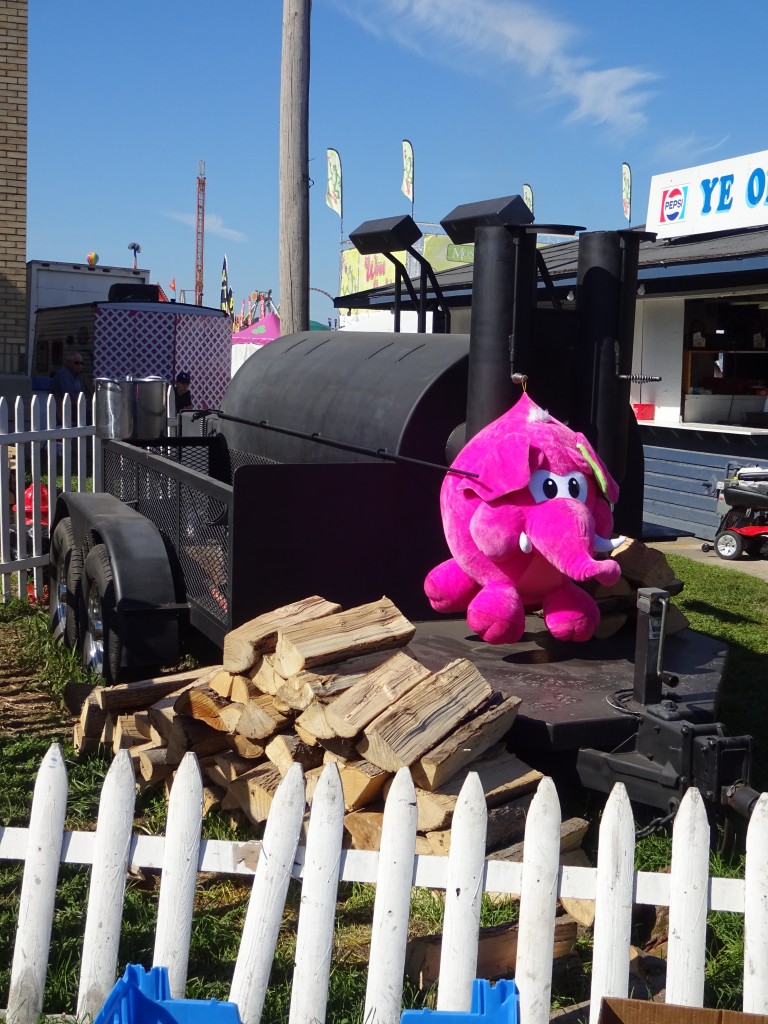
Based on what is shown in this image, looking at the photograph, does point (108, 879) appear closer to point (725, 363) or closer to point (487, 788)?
point (487, 788)

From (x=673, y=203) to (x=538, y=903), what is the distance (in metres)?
12.9

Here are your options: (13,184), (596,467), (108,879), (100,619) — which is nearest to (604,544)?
(596,467)

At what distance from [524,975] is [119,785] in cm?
116

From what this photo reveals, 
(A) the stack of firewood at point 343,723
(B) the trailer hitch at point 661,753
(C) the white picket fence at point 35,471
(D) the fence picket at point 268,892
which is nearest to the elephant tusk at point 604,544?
(A) the stack of firewood at point 343,723

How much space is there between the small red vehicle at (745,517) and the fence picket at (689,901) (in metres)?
8.96

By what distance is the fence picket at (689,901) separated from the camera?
2.80m

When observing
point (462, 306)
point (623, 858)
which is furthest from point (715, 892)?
point (462, 306)

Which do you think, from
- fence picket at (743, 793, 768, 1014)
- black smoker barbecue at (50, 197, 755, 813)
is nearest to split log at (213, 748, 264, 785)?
black smoker barbecue at (50, 197, 755, 813)

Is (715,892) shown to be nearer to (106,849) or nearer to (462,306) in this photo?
(106,849)

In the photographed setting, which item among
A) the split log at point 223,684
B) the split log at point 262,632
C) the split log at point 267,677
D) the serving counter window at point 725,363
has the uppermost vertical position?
the serving counter window at point 725,363

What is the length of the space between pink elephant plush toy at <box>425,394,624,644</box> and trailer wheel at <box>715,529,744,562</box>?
729 cm

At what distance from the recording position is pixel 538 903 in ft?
9.30

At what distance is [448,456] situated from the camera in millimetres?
5406

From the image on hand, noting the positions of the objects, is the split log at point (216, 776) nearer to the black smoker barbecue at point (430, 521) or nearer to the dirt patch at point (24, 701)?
the black smoker barbecue at point (430, 521)
